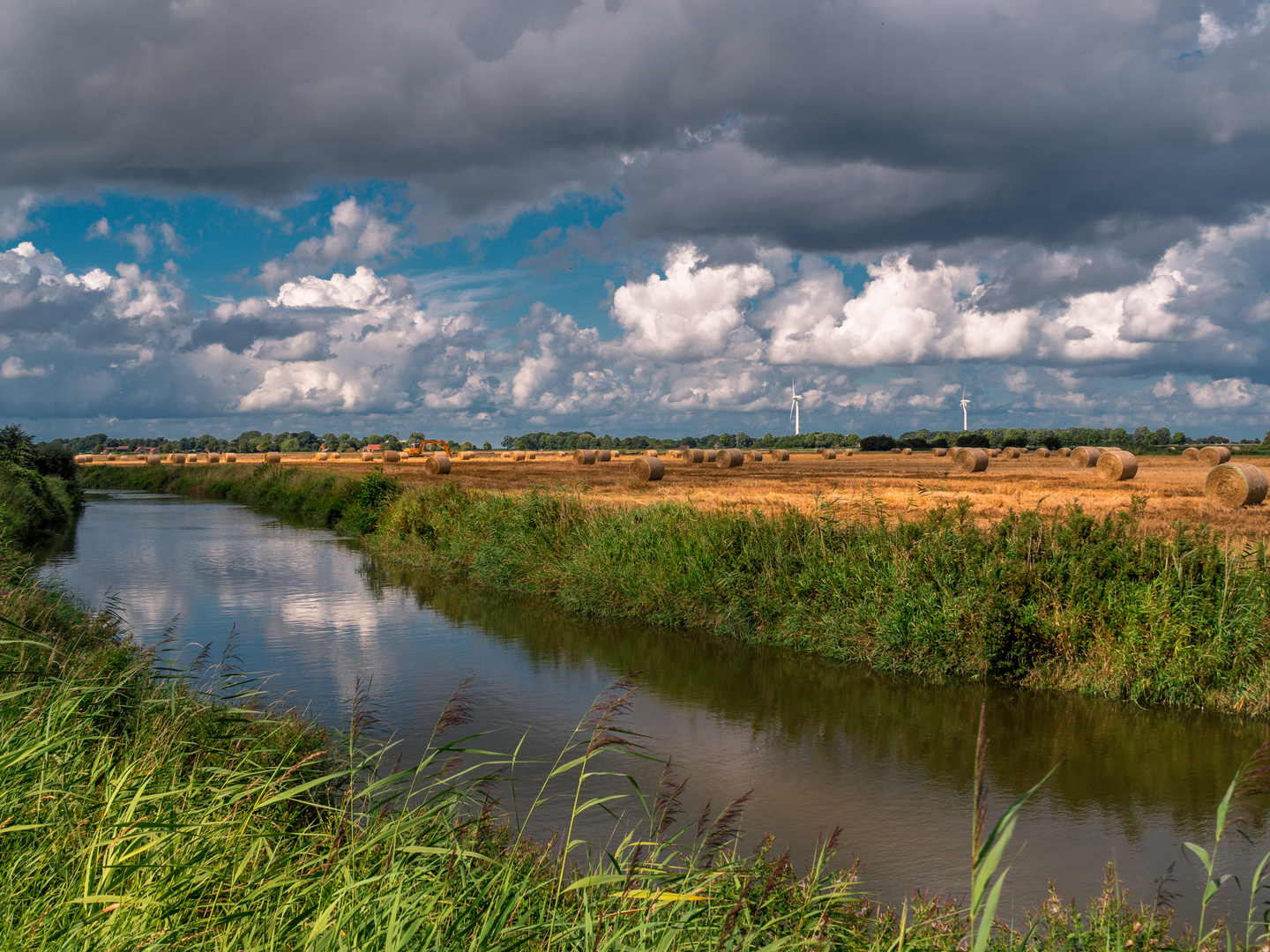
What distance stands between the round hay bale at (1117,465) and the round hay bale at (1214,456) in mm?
16638

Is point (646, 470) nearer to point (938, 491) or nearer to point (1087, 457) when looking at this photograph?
point (938, 491)

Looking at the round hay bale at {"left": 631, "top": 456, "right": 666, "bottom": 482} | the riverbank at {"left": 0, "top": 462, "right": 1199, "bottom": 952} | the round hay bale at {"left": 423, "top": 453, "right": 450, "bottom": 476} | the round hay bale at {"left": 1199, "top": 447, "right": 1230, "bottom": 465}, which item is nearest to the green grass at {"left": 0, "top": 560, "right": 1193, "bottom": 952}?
the riverbank at {"left": 0, "top": 462, "right": 1199, "bottom": 952}

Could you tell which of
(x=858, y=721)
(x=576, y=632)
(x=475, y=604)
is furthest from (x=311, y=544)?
(x=858, y=721)

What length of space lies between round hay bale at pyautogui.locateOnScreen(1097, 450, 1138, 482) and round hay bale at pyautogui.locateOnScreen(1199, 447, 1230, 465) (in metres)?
16.6

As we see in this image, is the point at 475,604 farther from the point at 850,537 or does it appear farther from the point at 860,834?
the point at 860,834

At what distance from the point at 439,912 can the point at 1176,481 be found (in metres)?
36.8

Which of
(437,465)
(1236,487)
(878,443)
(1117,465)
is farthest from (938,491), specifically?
(878,443)

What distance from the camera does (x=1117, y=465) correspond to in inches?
1393

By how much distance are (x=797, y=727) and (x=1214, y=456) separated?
5102cm

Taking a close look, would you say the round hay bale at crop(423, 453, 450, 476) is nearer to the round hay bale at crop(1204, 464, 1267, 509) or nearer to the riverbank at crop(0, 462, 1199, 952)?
the round hay bale at crop(1204, 464, 1267, 509)

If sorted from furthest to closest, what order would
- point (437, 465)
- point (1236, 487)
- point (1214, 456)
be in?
point (1214, 456), point (437, 465), point (1236, 487)

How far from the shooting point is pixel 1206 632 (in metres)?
10.2

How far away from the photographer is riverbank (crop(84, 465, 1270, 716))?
405 inches

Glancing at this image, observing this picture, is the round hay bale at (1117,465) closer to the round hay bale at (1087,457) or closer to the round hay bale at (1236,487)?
the round hay bale at (1087,457)
